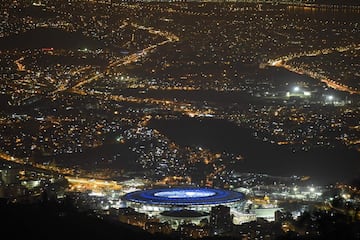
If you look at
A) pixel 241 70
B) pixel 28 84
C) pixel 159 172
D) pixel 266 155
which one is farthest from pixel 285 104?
pixel 28 84

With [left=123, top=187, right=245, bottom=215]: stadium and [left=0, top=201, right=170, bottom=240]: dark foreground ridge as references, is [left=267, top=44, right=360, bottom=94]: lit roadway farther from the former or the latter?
[left=0, top=201, right=170, bottom=240]: dark foreground ridge

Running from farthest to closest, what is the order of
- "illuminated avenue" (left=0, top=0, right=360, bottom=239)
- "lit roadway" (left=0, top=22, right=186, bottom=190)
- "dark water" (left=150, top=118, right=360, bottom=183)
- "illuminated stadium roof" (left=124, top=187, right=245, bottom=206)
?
"dark water" (left=150, top=118, right=360, bottom=183)
"lit roadway" (left=0, top=22, right=186, bottom=190)
"illuminated avenue" (left=0, top=0, right=360, bottom=239)
"illuminated stadium roof" (left=124, top=187, right=245, bottom=206)

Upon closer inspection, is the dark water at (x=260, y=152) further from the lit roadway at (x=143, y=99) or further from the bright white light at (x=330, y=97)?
the bright white light at (x=330, y=97)

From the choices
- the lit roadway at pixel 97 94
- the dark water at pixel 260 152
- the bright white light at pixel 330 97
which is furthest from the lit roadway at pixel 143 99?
the bright white light at pixel 330 97

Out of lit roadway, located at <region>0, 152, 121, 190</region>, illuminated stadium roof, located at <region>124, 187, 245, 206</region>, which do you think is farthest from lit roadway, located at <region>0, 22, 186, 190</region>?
illuminated stadium roof, located at <region>124, 187, 245, 206</region>

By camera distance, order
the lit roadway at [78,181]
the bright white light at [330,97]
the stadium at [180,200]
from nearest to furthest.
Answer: the stadium at [180,200] < the lit roadway at [78,181] < the bright white light at [330,97]

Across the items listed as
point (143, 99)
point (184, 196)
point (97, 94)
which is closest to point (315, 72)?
point (143, 99)

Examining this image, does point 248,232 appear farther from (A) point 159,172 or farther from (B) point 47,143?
(B) point 47,143
